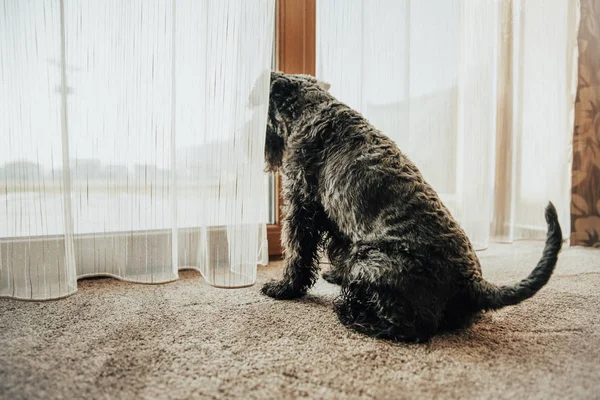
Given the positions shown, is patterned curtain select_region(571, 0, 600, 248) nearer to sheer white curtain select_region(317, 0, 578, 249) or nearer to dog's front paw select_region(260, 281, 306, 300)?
sheer white curtain select_region(317, 0, 578, 249)

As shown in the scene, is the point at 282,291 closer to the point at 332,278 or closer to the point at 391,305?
the point at 332,278

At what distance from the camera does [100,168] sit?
1.40m

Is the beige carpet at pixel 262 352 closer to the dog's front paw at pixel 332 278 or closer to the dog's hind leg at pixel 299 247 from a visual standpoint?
the dog's hind leg at pixel 299 247

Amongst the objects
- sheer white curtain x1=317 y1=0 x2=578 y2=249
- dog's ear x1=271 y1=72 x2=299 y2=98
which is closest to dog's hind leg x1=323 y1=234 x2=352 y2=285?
dog's ear x1=271 y1=72 x2=299 y2=98

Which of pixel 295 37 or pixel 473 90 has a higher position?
pixel 295 37

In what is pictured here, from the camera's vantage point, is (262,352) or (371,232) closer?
(262,352)

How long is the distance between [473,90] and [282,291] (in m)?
1.82

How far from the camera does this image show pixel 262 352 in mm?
976

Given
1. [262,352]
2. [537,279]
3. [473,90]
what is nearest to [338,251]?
[262,352]

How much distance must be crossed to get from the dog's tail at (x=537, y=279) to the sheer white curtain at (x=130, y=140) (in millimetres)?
919

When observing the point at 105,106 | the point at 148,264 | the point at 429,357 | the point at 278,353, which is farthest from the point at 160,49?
the point at 429,357

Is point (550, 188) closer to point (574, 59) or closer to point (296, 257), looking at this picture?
point (574, 59)

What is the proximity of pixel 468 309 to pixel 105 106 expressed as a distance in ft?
4.78

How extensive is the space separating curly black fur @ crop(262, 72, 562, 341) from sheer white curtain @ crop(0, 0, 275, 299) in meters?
0.19
